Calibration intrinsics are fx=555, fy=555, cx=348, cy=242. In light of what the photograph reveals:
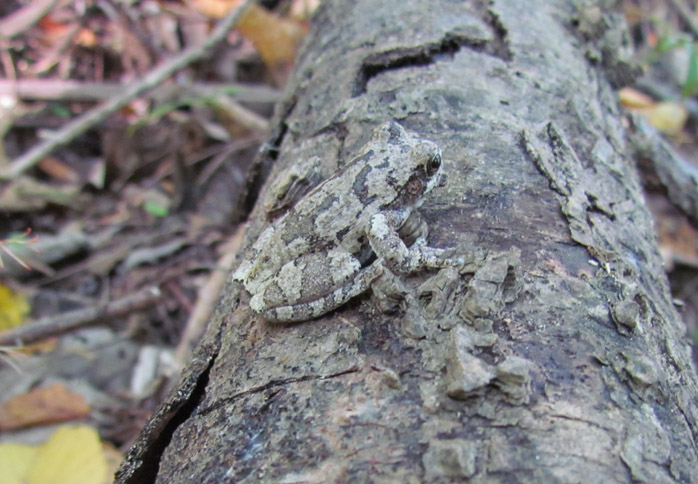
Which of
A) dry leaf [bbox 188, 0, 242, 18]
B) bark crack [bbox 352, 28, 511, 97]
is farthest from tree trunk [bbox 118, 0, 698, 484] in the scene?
dry leaf [bbox 188, 0, 242, 18]

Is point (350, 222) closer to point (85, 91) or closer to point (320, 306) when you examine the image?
point (320, 306)

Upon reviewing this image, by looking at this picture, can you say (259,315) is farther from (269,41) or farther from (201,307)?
(269,41)

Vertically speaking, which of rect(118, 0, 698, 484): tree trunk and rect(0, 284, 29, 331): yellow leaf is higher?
rect(118, 0, 698, 484): tree trunk

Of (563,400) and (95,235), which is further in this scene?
(95,235)

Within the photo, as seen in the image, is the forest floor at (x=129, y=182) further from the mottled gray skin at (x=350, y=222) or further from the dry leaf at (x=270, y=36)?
the mottled gray skin at (x=350, y=222)

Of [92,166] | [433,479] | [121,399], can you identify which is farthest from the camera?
[92,166]

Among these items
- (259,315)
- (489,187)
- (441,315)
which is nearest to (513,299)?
(441,315)

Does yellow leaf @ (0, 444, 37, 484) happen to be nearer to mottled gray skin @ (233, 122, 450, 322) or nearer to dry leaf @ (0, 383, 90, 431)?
dry leaf @ (0, 383, 90, 431)
